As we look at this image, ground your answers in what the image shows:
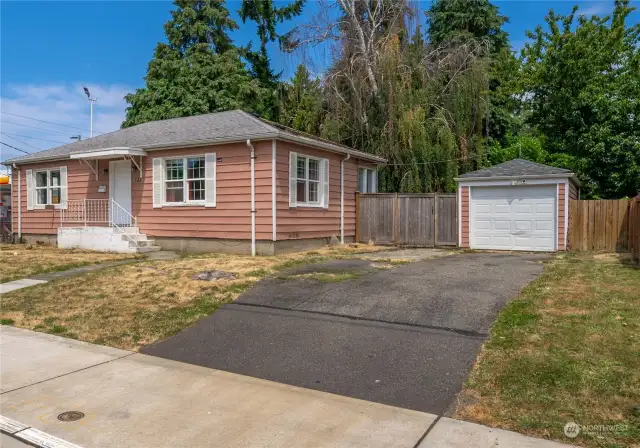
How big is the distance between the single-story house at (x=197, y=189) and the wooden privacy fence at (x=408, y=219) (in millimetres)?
569

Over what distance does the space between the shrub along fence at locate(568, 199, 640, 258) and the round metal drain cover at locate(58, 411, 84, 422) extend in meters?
13.8

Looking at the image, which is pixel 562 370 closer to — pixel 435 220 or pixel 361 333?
pixel 361 333

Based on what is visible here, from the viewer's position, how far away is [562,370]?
14.7ft


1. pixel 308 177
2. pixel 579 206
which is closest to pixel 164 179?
pixel 308 177

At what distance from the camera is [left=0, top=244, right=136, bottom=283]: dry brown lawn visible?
427 inches

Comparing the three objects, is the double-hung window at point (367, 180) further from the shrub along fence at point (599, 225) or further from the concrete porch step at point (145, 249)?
the concrete porch step at point (145, 249)

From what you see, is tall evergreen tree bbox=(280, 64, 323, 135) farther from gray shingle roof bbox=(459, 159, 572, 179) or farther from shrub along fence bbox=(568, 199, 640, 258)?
shrub along fence bbox=(568, 199, 640, 258)

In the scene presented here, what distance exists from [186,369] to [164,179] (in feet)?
33.7

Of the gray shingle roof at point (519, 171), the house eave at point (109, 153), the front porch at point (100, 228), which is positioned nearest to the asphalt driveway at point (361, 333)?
the gray shingle roof at point (519, 171)

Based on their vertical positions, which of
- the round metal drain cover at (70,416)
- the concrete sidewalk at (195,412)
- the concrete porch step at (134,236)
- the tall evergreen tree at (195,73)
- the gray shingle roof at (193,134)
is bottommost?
the round metal drain cover at (70,416)

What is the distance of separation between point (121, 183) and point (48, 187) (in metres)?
3.61

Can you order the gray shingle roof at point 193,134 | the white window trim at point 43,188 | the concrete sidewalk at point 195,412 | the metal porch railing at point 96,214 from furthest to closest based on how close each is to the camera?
the white window trim at point 43,188 < the metal porch railing at point 96,214 < the gray shingle roof at point 193,134 < the concrete sidewalk at point 195,412

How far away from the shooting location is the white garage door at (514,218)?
14.1 meters

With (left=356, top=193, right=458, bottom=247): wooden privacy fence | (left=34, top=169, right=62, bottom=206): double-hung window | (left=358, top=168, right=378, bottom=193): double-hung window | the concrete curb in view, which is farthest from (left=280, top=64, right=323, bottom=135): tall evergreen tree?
the concrete curb
